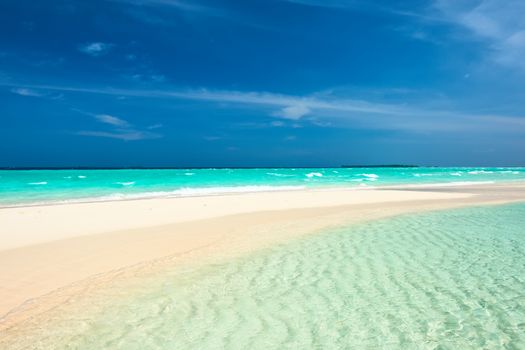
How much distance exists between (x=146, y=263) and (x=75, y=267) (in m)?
1.34

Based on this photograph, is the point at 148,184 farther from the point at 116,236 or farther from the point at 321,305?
the point at 321,305

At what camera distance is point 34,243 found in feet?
30.7

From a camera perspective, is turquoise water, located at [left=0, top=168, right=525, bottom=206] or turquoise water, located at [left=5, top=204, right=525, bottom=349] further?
turquoise water, located at [left=0, top=168, right=525, bottom=206]

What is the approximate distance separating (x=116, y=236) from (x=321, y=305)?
7083mm

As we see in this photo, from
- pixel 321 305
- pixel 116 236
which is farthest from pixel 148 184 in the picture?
pixel 321 305

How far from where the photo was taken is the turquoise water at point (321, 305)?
4.26m

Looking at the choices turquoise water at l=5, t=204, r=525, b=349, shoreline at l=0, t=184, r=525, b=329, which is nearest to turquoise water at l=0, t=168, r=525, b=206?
shoreline at l=0, t=184, r=525, b=329

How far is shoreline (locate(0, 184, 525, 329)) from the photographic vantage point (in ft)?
21.2

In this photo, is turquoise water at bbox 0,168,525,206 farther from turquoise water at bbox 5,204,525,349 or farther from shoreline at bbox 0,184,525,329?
turquoise water at bbox 5,204,525,349

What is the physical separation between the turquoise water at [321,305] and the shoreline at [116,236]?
1.19m

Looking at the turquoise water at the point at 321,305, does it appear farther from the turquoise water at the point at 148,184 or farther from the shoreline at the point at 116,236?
the turquoise water at the point at 148,184

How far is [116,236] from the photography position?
10391 millimetres

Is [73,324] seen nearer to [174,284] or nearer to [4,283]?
[174,284]

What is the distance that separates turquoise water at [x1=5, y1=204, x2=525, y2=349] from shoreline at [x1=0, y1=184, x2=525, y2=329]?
1.19m
